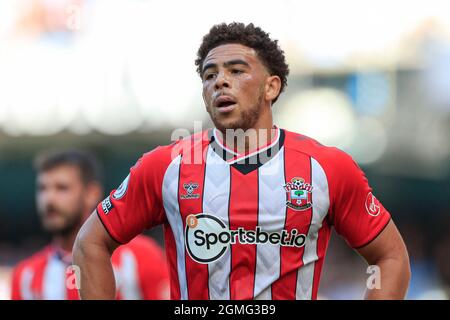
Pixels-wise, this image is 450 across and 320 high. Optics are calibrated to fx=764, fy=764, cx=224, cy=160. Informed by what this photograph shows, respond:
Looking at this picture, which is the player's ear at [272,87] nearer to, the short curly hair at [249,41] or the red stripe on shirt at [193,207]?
the short curly hair at [249,41]

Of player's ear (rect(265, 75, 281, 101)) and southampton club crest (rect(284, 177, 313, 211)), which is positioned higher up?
player's ear (rect(265, 75, 281, 101))

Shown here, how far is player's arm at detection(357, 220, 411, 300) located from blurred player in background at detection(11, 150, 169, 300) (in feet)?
6.43

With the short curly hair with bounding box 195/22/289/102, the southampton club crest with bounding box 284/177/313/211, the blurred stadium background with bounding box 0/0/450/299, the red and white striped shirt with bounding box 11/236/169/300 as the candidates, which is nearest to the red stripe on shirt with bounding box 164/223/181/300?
the southampton club crest with bounding box 284/177/313/211

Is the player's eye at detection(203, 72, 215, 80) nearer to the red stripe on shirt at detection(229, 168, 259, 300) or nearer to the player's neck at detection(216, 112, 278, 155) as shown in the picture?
the player's neck at detection(216, 112, 278, 155)

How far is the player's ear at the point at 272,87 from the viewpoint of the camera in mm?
3828

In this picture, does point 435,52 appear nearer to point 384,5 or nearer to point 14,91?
point 384,5

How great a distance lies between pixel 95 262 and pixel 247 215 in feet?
2.38

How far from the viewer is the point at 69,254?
18.3ft

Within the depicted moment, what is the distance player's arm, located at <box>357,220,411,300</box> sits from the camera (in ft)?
11.2

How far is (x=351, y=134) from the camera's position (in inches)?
437

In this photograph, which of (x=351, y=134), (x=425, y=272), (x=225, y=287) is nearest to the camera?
(x=225, y=287)

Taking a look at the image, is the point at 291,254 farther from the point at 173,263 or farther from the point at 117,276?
the point at 117,276
